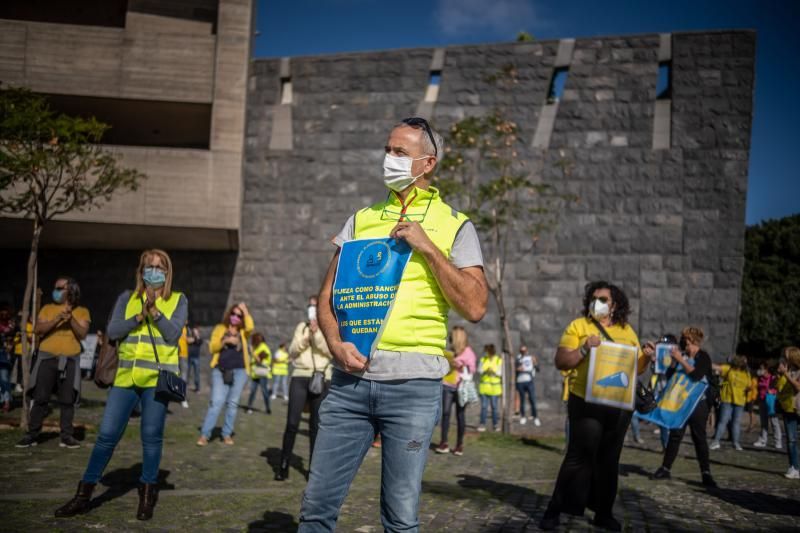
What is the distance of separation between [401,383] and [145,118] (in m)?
20.0

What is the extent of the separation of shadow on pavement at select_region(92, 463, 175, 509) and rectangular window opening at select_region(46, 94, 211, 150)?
13.0 meters

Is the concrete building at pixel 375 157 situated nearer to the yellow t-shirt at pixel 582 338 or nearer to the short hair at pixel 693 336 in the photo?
the short hair at pixel 693 336

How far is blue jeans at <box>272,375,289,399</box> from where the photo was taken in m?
19.7

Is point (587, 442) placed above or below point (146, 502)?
above

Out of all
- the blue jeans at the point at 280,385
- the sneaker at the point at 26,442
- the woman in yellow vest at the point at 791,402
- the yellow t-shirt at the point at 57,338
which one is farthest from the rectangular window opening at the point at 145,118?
the woman in yellow vest at the point at 791,402

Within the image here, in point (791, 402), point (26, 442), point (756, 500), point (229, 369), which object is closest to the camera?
point (756, 500)

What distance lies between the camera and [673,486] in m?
8.23

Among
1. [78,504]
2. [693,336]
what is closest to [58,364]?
[78,504]

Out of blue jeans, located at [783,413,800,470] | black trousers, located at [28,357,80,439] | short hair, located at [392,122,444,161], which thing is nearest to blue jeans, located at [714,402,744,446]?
blue jeans, located at [783,413,800,470]

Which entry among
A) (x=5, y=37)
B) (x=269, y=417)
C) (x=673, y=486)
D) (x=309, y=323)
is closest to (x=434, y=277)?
(x=309, y=323)

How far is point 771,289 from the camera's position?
122ft

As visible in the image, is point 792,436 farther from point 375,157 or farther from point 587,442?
point 375,157

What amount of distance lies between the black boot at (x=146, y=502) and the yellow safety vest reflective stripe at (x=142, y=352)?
30.3 inches

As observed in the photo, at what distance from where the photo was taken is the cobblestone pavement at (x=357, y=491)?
5.59 m
